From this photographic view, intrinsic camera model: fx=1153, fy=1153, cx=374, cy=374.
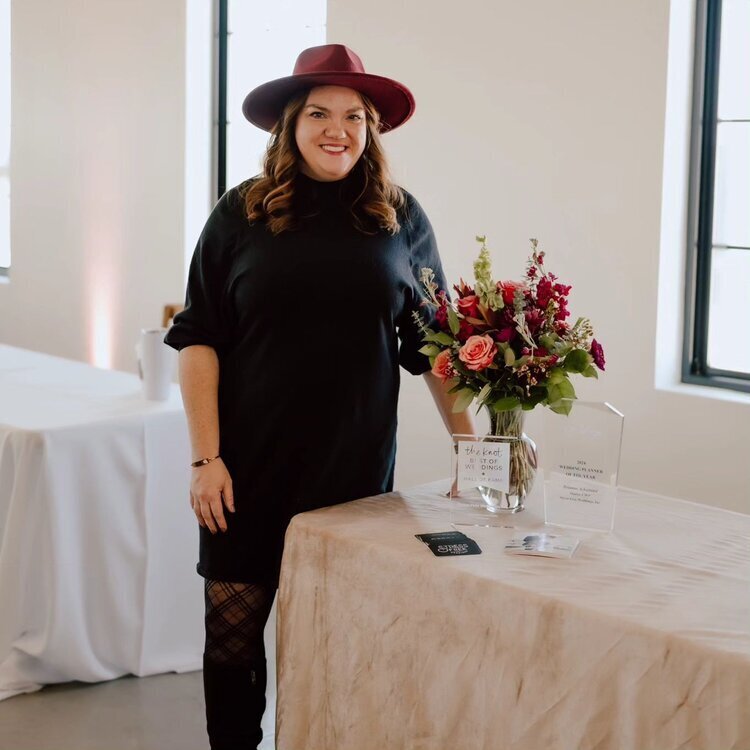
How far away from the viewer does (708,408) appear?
11.2 feet

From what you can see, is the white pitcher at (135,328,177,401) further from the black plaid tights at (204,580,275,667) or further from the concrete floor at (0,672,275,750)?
the black plaid tights at (204,580,275,667)

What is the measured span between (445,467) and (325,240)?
2212 millimetres

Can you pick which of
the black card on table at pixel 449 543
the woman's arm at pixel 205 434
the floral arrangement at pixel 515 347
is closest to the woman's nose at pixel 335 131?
the floral arrangement at pixel 515 347

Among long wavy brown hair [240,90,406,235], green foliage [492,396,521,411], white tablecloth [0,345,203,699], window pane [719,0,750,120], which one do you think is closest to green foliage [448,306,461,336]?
green foliage [492,396,521,411]

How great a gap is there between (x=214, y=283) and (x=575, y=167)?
73.8 inches

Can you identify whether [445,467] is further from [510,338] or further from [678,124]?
[510,338]

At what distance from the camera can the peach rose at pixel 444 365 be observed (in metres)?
1.97

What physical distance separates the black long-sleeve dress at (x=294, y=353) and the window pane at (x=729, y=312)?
174cm

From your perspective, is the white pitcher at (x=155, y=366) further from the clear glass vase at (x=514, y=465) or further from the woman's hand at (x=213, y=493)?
the clear glass vase at (x=514, y=465)

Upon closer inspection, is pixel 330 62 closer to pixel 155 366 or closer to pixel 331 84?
pixel 331 84

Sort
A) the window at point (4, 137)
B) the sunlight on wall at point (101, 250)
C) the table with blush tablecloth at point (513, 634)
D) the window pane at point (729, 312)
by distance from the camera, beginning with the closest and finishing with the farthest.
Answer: the table with blush tablecloth at point (513, 634), the window pane at point (729, 312), the sunlight on wall at point (101, 250), the window at point (4, 137)

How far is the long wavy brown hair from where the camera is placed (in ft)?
6.84

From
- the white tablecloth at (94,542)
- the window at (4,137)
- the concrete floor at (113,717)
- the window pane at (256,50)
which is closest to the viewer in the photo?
the concrete floor at (113,717)

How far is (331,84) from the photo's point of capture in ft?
6.94
